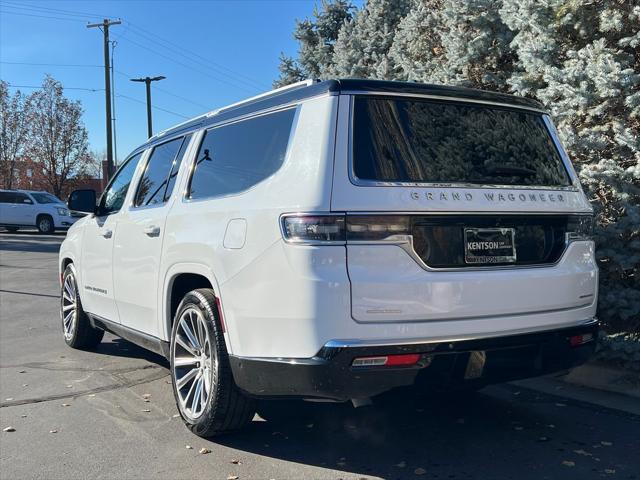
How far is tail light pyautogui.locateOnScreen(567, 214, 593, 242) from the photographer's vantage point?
11.9ft

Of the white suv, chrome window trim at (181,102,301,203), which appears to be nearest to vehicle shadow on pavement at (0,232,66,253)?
chrome window trim at (181,102,301,203)

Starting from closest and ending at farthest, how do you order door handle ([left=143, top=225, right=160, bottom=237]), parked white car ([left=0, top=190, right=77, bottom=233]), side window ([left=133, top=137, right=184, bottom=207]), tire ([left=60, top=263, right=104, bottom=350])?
door handle ([left=143, top=225, right=160, bottom=237]) < side window ([left=133, top=137, right=184, bottom=207]) < tire ([left=60, top=263, right=104, bottom=350]) < parked white car ([left=0, top=190, right=77, bottom=233])

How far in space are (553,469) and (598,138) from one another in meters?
3.19

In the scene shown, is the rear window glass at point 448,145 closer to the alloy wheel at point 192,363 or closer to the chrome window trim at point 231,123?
the chrome window trim at point 231,123

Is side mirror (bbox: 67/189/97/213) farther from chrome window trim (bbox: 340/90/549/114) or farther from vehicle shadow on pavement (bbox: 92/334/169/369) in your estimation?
chrome window trim (bbox: 340/90/549/114)

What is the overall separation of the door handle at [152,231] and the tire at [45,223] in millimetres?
23108

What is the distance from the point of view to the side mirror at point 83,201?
5816 mm

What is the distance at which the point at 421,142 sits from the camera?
3.31 metres

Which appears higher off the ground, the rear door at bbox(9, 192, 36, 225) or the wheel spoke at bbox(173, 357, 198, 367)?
the rear door at bbox(9, 192, 36, 225)

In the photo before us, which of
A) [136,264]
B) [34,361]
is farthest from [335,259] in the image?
[34,361]

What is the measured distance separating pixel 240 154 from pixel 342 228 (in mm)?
1111

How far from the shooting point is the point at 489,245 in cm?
332

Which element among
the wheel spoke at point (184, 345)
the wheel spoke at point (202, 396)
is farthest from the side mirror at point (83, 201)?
the wheel spoke at point (202, 396)

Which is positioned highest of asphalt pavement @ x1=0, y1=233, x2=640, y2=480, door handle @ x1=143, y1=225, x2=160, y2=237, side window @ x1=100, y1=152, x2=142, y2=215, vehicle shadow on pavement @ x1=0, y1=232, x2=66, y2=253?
side window @ x1=100, y1=152, x2=142, y2=215
